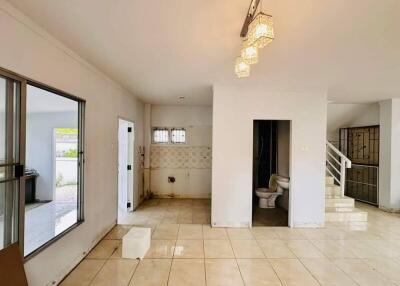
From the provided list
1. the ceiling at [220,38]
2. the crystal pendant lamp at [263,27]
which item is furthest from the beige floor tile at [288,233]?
the crystal pendant lamp at [263,27]

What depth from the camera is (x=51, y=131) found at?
5.44 metres

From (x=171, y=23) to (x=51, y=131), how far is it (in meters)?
4.63

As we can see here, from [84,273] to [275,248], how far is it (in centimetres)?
247

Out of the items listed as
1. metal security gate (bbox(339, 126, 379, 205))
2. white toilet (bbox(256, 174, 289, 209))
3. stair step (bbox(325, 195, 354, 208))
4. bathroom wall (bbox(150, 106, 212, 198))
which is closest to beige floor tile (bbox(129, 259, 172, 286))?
white toilet (bbox(256, 174, 289, 209))

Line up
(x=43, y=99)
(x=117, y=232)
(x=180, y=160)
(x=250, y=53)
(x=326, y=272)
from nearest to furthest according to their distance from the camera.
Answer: (x=250, y=53) → (x=326, y=272) → (x=43, y=99) → (x=117, y=232) → (x=180, y=160)

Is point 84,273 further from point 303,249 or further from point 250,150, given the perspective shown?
point 250,150

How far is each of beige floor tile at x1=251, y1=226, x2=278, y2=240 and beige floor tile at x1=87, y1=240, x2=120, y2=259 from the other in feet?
7.04

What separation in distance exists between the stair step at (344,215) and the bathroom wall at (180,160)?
2.99 m

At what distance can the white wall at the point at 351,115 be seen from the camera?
6.01m

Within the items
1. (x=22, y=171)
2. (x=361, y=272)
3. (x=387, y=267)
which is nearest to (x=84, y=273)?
(x=22, y=171)

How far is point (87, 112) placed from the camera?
3182 millimetres

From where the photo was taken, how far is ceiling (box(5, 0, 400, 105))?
1.82 meters

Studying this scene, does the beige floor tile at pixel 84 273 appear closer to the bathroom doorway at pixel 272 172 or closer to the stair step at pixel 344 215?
the bathroom doorway at pixel 272 172

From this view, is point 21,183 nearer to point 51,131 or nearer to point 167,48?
point 167,48
